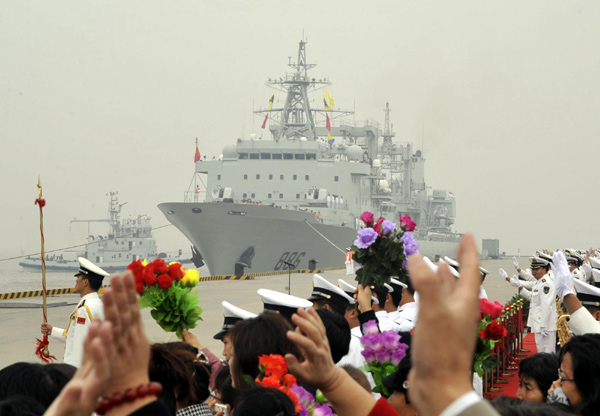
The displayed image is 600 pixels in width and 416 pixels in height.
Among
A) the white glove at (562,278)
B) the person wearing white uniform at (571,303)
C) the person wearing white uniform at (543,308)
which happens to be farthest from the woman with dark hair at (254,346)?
the person wearing white uniform at (543,308)

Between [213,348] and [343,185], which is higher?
[343,185]

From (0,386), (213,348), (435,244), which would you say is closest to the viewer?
(0,386)

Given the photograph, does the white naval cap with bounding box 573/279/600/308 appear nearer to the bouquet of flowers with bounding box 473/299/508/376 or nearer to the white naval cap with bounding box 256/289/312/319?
the bouquet of flowers with bounding box 473/299/508/376

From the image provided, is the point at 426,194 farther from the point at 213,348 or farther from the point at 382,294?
the point at 382,294

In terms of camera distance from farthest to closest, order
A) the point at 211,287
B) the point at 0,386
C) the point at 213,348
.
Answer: the point at 211,287, the point at 213,348, the point at 0,386

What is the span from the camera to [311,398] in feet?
9.05

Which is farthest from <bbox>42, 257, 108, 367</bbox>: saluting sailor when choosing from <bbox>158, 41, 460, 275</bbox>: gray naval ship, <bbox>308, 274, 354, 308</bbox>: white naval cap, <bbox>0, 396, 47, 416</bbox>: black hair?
<bbox>158, 41, 460, 275</bbox>: gray naval ship

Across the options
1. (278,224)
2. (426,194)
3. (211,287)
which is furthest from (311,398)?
(426,194)

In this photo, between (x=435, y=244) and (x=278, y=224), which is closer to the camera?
(x=278, y=224)

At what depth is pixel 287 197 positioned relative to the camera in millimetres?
36562

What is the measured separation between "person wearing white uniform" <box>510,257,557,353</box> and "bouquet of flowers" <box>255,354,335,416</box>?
6977mm

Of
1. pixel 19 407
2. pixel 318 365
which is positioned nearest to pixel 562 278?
pixel 318 365

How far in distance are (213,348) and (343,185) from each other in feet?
88.8

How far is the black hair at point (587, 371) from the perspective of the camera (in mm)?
2863
